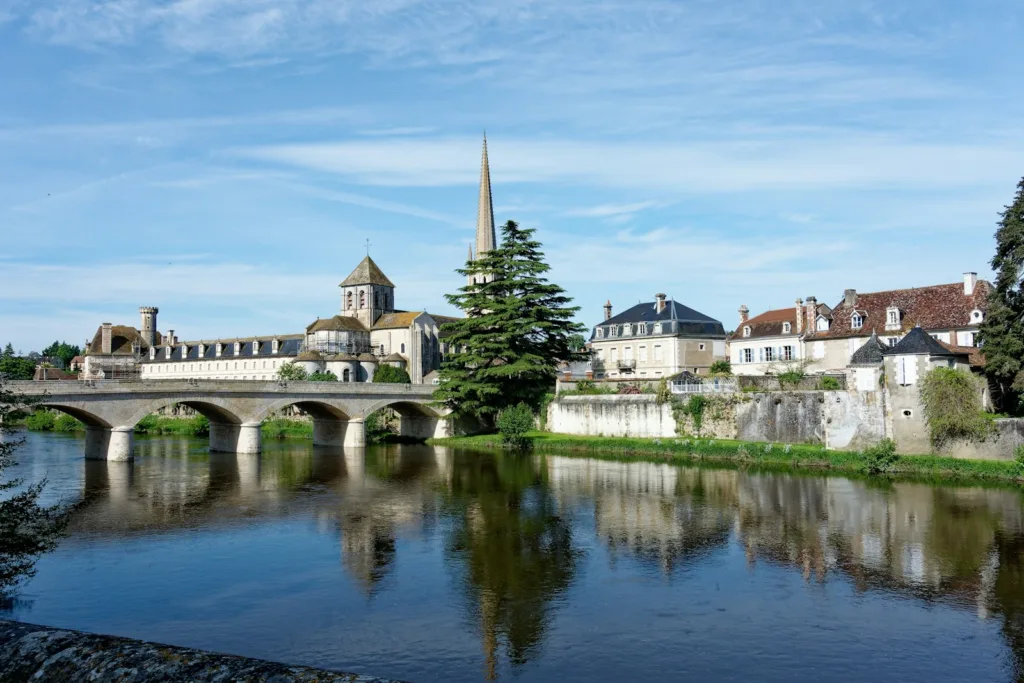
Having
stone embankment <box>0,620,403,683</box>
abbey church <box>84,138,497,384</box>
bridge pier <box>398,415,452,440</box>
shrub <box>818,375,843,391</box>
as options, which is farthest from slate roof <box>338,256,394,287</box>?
stone embankment <box>0,620,403,683</box>

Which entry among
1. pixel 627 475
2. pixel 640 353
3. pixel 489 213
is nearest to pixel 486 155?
pixel 489 213

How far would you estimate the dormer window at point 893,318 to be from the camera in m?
46.7

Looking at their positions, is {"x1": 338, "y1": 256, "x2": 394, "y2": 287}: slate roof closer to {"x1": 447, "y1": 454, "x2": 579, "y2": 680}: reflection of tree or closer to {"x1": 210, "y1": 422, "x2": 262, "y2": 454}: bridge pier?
{"x1": 210, "y1": 422, "x2": 262, "y2": 454}: bridge pier

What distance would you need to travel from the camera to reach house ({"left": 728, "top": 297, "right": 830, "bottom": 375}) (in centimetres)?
5194

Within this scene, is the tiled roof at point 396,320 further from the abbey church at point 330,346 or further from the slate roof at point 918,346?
the slate roof at point 918,346

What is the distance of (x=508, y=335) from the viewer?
1930 inches

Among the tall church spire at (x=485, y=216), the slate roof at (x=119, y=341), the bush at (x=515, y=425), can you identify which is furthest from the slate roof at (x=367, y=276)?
the bush at (x=515, y=425)

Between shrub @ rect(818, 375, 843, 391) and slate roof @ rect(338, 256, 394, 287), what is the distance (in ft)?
205

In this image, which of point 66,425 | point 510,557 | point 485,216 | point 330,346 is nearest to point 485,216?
point 485,216

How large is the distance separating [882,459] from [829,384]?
780 cm

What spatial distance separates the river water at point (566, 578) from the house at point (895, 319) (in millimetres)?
17187

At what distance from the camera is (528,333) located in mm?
49812

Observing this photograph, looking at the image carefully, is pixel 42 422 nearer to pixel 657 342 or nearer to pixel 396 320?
pixel 396 320

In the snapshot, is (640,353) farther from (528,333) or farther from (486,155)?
(486,155)
